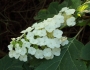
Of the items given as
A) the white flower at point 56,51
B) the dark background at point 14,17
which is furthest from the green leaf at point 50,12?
the dark background at point 14,17

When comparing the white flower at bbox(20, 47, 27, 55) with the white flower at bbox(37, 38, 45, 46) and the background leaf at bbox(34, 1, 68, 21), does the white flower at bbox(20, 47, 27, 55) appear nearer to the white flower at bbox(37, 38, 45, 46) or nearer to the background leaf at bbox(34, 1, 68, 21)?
the white flower at bbox(37, 38, 45, 46)

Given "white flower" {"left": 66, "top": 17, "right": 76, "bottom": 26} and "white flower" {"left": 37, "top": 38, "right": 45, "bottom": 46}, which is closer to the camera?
"white flower" {"left": 37, "top": 38, "right": 45, "bottom": 46}

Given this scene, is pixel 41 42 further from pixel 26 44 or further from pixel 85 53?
pixel 85 53

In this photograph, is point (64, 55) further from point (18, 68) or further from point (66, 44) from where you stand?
point (18, 68)

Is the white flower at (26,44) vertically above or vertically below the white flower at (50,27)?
below

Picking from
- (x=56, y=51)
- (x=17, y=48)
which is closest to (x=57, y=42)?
(x=56, y=51)

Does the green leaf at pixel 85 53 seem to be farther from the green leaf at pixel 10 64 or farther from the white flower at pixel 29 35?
the green leaf at pixel 10 64

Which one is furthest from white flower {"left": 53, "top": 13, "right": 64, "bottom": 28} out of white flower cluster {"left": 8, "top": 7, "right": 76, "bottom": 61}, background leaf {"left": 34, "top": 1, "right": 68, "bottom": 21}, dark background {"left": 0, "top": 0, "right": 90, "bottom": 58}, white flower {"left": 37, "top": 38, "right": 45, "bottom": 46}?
dark background {"left": 0, "top": 0, "right": 90, "bottom": 58}

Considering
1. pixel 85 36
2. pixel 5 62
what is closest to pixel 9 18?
pixel 85 36
